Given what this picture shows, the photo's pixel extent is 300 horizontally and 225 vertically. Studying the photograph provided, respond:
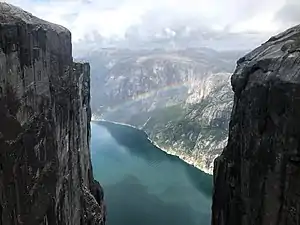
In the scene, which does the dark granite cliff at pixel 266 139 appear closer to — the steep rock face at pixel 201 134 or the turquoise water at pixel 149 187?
the turquoise water at pixel 149 187

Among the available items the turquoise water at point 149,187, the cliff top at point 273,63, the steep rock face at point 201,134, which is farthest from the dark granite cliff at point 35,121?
the steep rock face at point 201,134

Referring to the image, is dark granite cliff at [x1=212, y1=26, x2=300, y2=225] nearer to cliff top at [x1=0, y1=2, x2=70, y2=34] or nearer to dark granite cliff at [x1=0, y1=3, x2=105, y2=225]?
dark granite cliff at [x1=0, y1=3, x2=105, y2=225]

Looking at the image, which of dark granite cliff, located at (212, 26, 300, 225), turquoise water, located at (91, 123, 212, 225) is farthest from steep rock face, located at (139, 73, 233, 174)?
dark granite cliff, located at (212, 26, 300, 225)

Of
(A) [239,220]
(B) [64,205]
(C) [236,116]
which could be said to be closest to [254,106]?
(C) [236,116]

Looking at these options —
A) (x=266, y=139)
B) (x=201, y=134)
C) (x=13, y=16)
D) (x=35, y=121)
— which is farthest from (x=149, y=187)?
(x=201, y=134)

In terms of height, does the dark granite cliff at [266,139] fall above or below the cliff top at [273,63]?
below

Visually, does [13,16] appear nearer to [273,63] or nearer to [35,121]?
[35,121]
